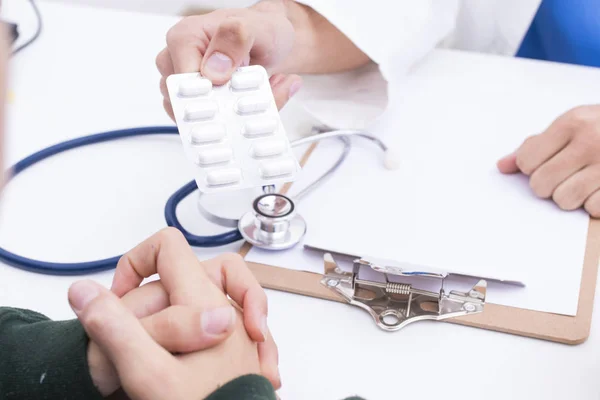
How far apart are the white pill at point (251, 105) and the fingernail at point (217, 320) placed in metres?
0.23

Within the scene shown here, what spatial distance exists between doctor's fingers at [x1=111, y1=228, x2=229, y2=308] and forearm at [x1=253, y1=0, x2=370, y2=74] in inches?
15.4

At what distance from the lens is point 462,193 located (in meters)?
0.72

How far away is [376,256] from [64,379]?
302 millimetres

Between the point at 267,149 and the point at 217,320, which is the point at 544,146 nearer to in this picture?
the point at 267,149

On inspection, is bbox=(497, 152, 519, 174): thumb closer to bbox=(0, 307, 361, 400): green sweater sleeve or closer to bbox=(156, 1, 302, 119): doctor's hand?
bbox=(156, 1, 302, 119): doctor's hand

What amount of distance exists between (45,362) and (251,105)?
0.28 metres

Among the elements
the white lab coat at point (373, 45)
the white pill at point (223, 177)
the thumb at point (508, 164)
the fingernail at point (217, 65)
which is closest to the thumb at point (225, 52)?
the fingernail at point (217, 65)

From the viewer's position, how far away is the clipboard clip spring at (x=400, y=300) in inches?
22.5

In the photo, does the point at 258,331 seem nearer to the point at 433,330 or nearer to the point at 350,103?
the point at 433,330

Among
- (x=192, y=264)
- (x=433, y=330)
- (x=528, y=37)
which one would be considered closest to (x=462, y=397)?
(x=433, y=330)

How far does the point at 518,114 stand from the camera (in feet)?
2.83

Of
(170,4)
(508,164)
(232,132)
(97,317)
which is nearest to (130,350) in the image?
(97,317)

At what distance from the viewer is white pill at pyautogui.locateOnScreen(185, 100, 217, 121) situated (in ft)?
1.94

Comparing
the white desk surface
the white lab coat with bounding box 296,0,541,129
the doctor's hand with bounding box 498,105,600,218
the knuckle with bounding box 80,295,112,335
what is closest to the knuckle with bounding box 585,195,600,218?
the doctor's hand with bounding box 498,105,600,218
